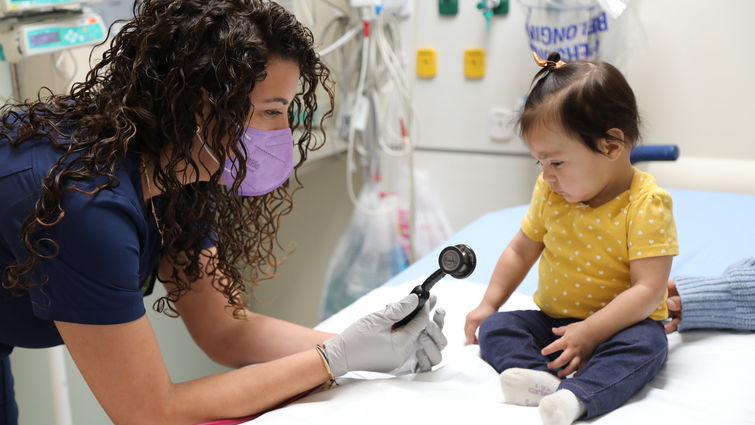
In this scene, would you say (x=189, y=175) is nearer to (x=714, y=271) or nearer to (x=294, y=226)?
(x=714, y=271)

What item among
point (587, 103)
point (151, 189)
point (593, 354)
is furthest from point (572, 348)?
point (151, 189)

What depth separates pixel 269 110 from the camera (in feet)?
3.91

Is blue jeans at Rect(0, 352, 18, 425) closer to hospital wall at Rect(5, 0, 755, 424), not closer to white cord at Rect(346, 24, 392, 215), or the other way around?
hospital wall at Rect(5, 0, 755, 424)

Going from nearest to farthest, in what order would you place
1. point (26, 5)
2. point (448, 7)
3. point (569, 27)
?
point (26, 5), point (569, 27), point (448, 7)

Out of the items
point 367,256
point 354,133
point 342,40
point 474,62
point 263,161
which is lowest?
point 367,256

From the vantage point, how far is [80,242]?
1015 mm

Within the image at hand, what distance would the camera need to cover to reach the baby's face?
1225 millimetres

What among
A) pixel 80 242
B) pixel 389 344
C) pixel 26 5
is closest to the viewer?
pixel 80 242

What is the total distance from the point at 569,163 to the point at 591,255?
176 millimetres

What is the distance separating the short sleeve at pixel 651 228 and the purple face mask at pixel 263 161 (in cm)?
60

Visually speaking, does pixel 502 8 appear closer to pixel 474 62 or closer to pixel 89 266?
pixel 474 62

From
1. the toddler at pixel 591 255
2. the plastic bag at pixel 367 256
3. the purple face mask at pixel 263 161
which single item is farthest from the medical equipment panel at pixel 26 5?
the plastic bag at pixel 367 256

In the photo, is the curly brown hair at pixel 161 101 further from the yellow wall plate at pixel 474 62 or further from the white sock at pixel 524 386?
the yellow wall plate at pixel 474 62

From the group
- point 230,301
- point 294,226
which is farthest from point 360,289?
point 230,301
